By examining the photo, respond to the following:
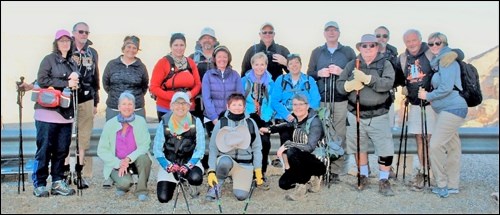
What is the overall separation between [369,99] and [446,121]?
914 mm

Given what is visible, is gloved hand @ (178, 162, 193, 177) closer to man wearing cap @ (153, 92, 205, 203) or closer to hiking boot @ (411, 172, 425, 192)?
man wearing cap @ (153, 92, 205, 203)

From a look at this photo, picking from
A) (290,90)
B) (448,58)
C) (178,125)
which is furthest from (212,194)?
(448,58)

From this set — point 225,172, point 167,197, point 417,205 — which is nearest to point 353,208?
point 417,205

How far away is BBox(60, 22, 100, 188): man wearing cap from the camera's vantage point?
268 inches

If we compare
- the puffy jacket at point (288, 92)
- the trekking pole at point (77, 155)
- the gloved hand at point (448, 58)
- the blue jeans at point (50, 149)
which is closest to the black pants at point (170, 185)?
the trekking pole at point (77, 155)

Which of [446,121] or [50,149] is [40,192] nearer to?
[50,149]

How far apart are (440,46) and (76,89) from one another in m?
4.32

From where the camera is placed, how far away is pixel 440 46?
6.47 meters

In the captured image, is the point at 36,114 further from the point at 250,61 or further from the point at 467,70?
the point at 467,70

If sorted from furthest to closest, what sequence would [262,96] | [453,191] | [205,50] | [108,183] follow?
1. [205,50]
2. [262,96]
3. [108,183]
4. [453,191]

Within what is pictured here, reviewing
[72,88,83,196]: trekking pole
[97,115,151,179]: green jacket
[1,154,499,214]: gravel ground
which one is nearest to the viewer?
[1,154,499,214]: gravel ground

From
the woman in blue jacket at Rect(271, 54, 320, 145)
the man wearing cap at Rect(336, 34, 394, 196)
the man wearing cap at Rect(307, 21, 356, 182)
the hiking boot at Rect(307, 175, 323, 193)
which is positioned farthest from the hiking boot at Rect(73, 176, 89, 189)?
the man wearing cap at Rect(336, 34, 394, 196)

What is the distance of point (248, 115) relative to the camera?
6762 mm

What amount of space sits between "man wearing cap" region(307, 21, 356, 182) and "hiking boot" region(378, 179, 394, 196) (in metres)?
0.78
